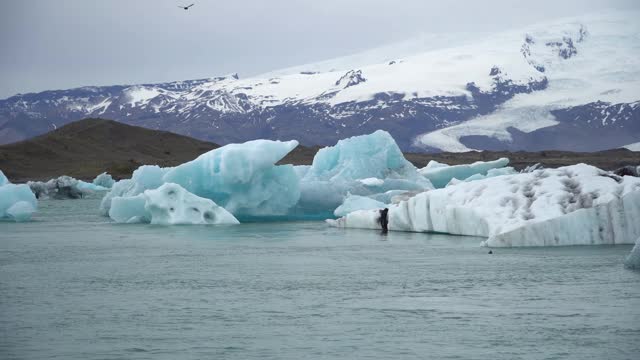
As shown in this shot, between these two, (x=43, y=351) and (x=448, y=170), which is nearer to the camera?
(x=43, y=351)

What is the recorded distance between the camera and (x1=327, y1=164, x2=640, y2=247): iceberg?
18.2 metres

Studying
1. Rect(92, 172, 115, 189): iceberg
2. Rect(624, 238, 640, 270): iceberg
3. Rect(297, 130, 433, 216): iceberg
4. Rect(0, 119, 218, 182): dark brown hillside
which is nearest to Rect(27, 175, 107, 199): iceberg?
Rect(92, 172, 115, 189): iceberg

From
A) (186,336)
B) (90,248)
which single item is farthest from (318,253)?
(186,336)

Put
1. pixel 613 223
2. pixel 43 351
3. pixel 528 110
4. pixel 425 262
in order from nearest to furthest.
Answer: pixel 43 351 → pixel 425 262 → pixel 613 223 → pixel 528 110

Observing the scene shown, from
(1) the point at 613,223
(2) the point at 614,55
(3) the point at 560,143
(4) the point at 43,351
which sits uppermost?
(2) the point at 614,55

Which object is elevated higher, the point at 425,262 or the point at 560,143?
the point at 560,143

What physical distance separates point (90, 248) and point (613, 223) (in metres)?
10.0

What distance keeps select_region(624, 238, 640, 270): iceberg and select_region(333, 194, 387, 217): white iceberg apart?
36.7 ft

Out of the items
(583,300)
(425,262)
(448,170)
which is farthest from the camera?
(448,170)

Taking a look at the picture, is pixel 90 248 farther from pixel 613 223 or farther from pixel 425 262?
pixel 613 223

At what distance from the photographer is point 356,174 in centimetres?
3111

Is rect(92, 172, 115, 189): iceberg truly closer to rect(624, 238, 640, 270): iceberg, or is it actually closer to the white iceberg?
the white iceberg

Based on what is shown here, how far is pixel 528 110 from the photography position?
486 feet

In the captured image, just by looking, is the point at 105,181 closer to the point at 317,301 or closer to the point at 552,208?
the point at 552,208
